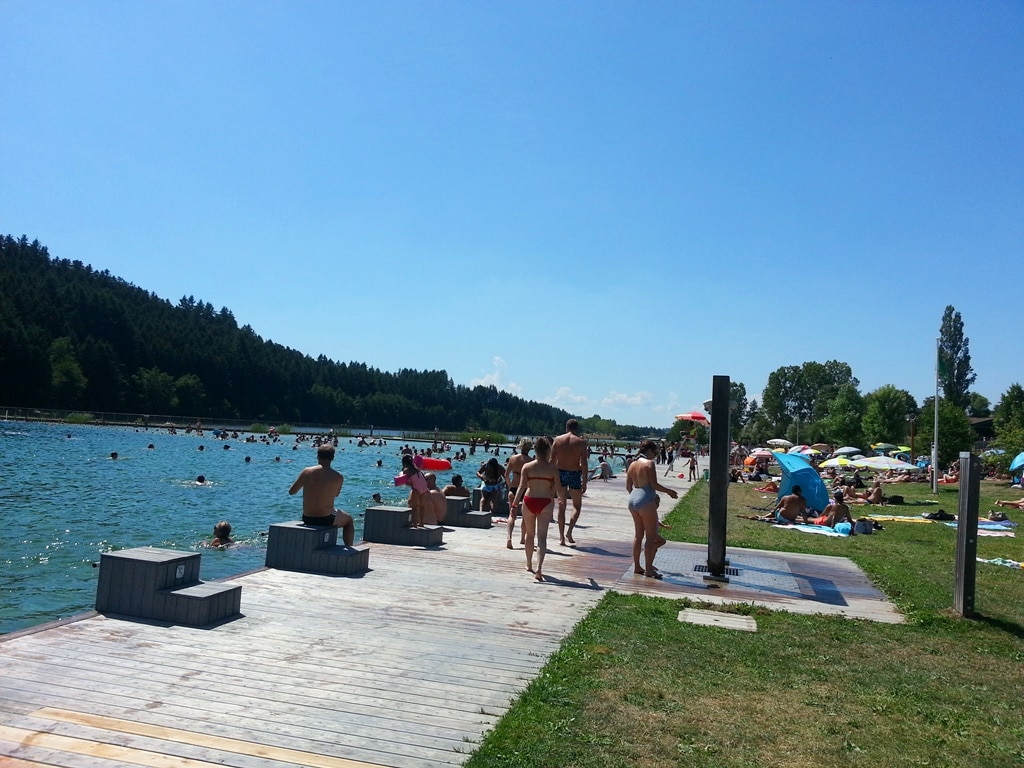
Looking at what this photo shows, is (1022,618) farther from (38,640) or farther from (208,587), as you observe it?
(38,640)

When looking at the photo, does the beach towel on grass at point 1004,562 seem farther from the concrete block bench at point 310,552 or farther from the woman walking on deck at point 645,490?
the concrete block bench at point 310,552

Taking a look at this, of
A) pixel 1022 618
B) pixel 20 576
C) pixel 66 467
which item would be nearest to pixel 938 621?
pixel 1022 618

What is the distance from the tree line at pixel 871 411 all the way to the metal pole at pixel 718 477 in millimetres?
30051

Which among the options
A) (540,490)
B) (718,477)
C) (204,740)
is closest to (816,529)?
(718,477)

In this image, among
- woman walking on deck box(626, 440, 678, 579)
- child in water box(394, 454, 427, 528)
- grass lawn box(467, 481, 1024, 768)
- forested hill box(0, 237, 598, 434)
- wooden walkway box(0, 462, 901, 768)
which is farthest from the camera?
forested hill box(0, 237, 598, 434)

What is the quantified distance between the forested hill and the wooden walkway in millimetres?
85998

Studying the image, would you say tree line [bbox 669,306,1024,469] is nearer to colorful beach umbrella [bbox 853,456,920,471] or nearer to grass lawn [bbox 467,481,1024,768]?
colorful beach umbrella [bbox 853,456,920,471]

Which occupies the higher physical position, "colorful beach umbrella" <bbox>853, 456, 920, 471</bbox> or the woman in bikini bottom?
"colorful beach umbrella" <bbox>853, 456, 920, 471</bbox>

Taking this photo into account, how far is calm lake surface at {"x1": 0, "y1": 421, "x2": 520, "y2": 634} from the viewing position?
1188 centimetres

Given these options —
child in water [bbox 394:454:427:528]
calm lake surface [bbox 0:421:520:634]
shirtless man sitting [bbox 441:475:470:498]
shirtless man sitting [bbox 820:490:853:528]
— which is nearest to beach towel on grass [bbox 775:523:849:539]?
shirtless man sitting [bbox 820:490:853:528]

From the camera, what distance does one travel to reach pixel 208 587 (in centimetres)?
628

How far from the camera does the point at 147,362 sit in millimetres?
100750

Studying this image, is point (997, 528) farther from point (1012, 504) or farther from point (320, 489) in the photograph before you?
point (320, 489)

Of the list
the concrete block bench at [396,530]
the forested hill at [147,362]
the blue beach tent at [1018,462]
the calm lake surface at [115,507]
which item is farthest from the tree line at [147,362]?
the blue beach tent at [1018,462]
